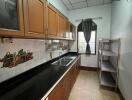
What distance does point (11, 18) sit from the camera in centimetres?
83

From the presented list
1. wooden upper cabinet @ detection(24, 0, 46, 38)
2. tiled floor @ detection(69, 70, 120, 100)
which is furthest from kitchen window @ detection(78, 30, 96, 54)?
wooden upper cabinet @ detection(24, 0, 46, 38)

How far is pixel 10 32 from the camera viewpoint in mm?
793

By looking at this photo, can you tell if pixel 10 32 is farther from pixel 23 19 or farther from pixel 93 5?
pixel 93 5

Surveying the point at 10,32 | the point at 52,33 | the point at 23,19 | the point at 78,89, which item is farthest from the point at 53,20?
the point at 78,89

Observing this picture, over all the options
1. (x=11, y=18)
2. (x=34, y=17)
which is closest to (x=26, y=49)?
(x=34, y=17)

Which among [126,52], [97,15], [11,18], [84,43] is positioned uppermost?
[97,15]

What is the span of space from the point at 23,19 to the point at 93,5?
361 cm

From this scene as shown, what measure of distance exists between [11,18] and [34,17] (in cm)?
36

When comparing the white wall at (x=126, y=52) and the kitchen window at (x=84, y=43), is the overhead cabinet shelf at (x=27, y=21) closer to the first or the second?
the white wall at (x=126, y=52)

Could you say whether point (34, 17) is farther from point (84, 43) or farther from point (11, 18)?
point (84, 43)

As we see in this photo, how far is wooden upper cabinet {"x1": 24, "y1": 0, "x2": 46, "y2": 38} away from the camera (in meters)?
1.01

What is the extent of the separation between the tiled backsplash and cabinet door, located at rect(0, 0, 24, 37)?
0.45 meters

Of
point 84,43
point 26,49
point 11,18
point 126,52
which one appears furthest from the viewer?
point 84,43

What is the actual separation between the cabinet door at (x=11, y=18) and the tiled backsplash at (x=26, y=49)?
0.45 meters
